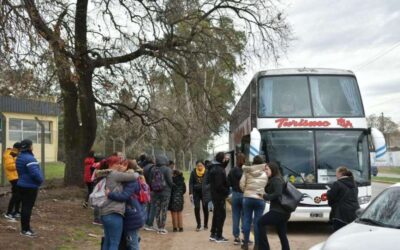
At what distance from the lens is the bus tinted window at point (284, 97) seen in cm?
1390

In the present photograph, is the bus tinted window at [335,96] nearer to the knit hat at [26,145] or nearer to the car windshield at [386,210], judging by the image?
the car windshield at [386,210]

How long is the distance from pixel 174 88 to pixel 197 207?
8.35 metres

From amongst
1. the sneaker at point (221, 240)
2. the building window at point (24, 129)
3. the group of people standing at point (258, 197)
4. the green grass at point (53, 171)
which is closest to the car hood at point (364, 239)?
the group of people standing at point (258, 197)

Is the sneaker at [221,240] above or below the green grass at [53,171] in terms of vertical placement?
below

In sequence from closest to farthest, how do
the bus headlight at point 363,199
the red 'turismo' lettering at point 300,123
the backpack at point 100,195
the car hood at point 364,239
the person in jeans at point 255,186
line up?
the car hood at point 364,239 → the backpack at point 100,195 → the person in jeans at point 255,186 → the bus headlight at point 363,199 → the red 'turismo' lettering at point 300,123

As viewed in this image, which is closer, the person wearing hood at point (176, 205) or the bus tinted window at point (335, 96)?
the person wearing hood at point (176, 205)

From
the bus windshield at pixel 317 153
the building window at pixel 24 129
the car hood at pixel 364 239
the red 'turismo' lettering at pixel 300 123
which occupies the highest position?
the building window at pixel 24 129

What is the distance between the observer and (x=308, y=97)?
14.1m

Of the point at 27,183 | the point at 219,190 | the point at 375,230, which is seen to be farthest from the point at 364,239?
the point at 27,183

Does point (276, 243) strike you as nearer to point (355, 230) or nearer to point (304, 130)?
point (304, 130)

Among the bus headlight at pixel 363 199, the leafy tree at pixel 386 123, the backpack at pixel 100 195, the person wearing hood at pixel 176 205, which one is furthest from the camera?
the leafy tree at pixel 386 123

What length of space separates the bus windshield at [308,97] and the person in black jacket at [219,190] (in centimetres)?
307

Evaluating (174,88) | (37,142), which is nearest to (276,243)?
(174,88)

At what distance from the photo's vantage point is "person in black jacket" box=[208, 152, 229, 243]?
1109 centimetres
